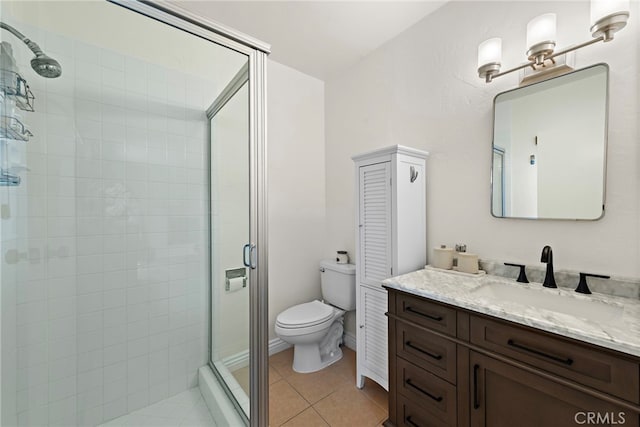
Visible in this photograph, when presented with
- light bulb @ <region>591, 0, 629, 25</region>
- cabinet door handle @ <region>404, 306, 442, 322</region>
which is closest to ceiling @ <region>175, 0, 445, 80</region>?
light bulb @ <region>591, 0, 629, 25</region>

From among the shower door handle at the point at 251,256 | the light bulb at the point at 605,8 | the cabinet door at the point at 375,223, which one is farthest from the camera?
the cabinet door at the point at 375,223

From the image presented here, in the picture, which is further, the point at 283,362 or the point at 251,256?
the point at 283,362

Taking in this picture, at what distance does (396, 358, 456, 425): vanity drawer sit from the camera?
1.15 meters

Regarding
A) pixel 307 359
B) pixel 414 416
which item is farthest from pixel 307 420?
pixel 414 416

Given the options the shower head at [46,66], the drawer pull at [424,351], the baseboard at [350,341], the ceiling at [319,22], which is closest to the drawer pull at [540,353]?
the drawer pull at [424,351]

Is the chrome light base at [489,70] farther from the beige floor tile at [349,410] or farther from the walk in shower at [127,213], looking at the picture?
the beige floor tile at [349,410]

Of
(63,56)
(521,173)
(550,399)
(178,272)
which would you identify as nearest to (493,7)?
(521,173)

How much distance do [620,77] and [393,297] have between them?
1.37 m

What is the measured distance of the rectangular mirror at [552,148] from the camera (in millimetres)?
1175

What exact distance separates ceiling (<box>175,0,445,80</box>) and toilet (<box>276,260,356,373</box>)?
176 centimetres

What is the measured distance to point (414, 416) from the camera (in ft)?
4.26

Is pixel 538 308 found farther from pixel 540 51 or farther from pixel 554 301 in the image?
pixel 540 51

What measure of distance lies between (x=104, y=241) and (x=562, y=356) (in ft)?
6.85

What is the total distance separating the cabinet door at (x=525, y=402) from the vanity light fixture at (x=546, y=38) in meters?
1.31
